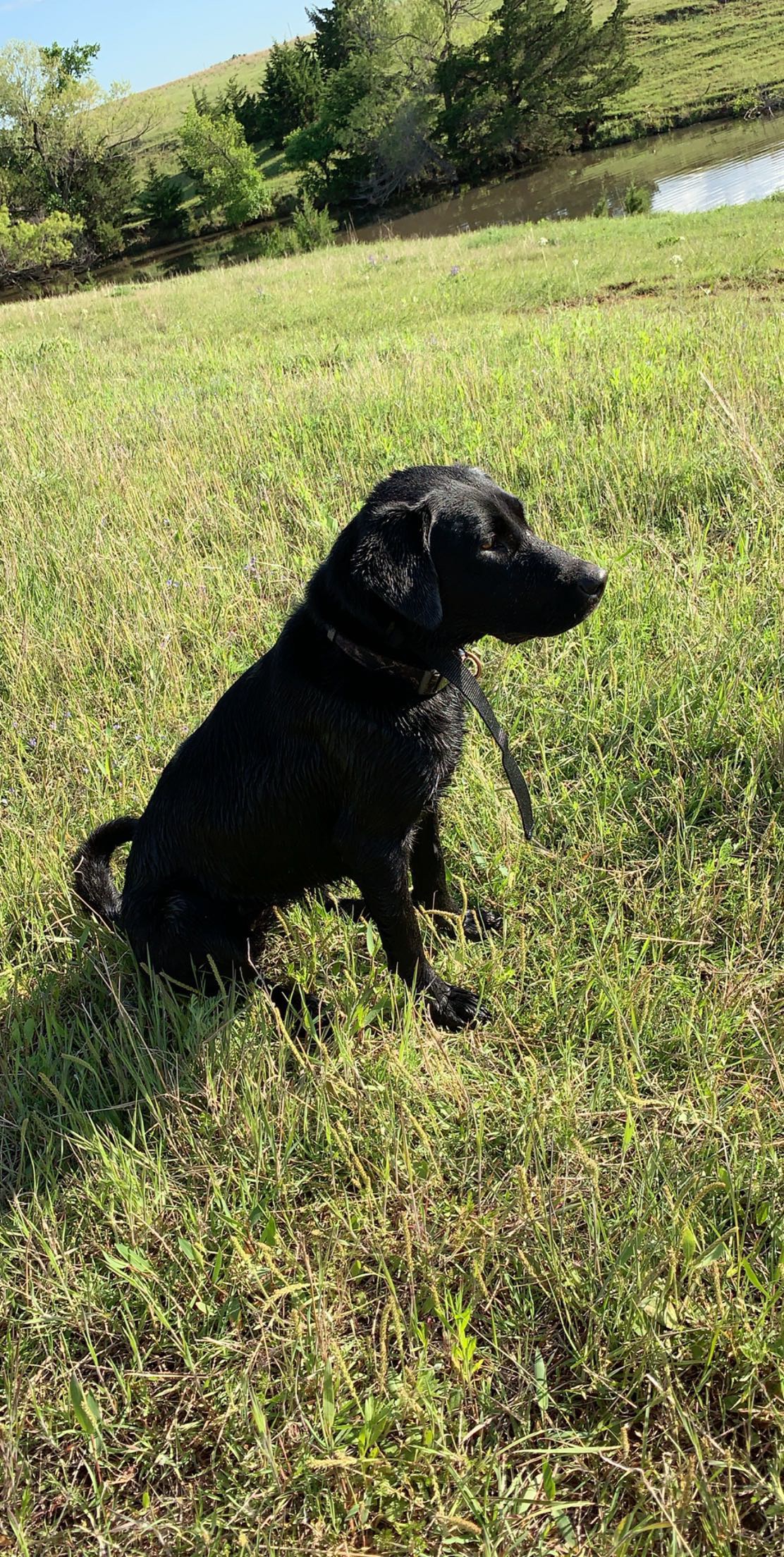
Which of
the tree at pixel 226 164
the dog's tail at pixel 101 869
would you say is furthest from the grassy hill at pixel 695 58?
the dog's tail at pixel 101 869

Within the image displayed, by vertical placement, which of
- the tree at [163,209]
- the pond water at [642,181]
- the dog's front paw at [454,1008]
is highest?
the tree at [163,209]

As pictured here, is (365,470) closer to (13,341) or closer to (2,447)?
(2,447)

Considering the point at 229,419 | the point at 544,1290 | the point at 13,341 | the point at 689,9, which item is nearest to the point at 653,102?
the point at 689,9

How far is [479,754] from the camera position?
126 inches

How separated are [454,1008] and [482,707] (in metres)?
0.88

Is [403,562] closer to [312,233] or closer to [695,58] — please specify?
[312,233]

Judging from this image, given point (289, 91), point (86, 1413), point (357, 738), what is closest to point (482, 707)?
point (357, 738)

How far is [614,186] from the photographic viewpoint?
96.5 ft

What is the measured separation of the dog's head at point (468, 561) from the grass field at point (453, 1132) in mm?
824

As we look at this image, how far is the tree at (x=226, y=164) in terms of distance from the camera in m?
47.1

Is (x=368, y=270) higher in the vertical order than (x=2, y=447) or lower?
higher

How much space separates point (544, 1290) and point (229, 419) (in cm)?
637

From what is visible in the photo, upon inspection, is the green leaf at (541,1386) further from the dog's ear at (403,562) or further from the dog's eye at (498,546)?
the dog's eye at (498,546)

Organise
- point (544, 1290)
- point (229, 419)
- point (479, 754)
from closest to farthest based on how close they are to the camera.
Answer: point (544, 1290) < point (479, 754) < point (229, 419)
